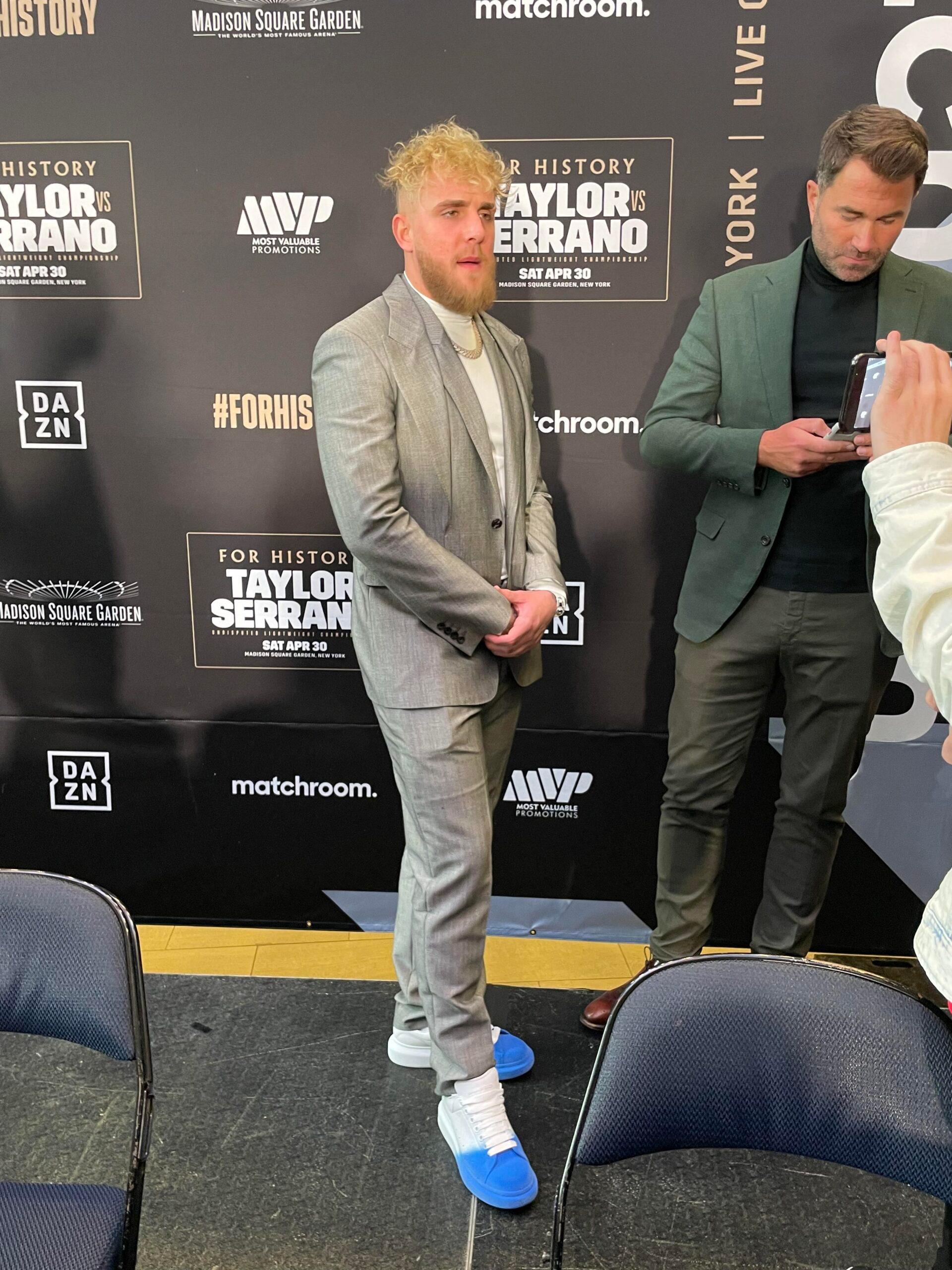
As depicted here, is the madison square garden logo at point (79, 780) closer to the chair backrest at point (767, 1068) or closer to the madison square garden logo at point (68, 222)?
the madison square garden logo at point (68, 222)

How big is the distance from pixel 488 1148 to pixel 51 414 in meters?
2.11

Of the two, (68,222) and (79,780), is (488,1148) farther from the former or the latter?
(68,222)

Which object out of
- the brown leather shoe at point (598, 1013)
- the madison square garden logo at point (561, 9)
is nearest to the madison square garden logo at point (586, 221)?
the madison square garden logo at point (561, 9)

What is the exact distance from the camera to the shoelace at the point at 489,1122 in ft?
6.86

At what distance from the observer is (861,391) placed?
1.95 m

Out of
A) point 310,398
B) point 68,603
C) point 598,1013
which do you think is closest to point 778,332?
point 310,398

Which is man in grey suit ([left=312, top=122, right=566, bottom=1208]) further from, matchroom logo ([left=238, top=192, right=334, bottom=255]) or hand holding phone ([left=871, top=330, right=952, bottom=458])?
hand holding phone ([left=871, top=330, right=952, bottom=458])

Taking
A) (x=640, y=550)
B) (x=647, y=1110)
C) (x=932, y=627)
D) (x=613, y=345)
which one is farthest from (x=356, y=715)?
(x=932, y=627)

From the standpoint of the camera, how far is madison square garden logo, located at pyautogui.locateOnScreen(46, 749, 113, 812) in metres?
3.10

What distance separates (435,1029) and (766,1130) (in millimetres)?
887

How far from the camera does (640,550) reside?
2.87 meters

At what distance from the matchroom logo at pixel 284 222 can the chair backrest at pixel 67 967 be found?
1.79m

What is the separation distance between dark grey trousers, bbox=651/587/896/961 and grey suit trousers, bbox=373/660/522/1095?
590 millimetres

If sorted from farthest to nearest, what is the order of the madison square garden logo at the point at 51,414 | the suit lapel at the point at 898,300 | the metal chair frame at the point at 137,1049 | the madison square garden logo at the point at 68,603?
the madison square garden logo at the point at 68,603, the madison square garden logo at the point at 51,414, the suit lapel at the point at 898,300, the metal chair frame at the point at 137,1049
